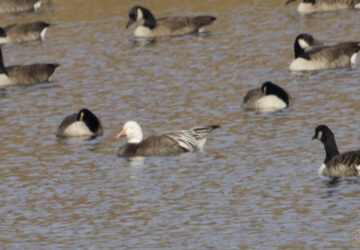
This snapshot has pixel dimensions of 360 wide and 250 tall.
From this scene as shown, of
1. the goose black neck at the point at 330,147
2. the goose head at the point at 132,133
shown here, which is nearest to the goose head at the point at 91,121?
the goose head at the point at 132,133

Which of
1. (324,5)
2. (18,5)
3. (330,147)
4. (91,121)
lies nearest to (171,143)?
(91,121)

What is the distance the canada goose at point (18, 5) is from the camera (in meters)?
46.6

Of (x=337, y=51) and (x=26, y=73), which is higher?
(x=337, y=51)

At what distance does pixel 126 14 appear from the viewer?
4281 centimetres

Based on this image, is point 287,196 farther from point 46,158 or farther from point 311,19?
point 311,19

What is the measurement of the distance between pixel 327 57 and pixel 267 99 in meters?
5.25

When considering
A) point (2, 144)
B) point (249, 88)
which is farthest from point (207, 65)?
point (2, 144)

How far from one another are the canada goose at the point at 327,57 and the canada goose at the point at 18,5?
19416 millimetres

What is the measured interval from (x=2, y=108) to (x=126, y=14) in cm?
1551

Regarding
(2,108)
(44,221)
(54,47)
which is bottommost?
(44,221)

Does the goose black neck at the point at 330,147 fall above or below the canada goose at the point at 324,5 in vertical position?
below

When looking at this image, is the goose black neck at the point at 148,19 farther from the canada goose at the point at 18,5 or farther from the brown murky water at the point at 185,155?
the canada goose at the point at 18,5

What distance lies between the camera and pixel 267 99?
2511cm

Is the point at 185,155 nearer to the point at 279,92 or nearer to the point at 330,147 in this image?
the point at 330,147
